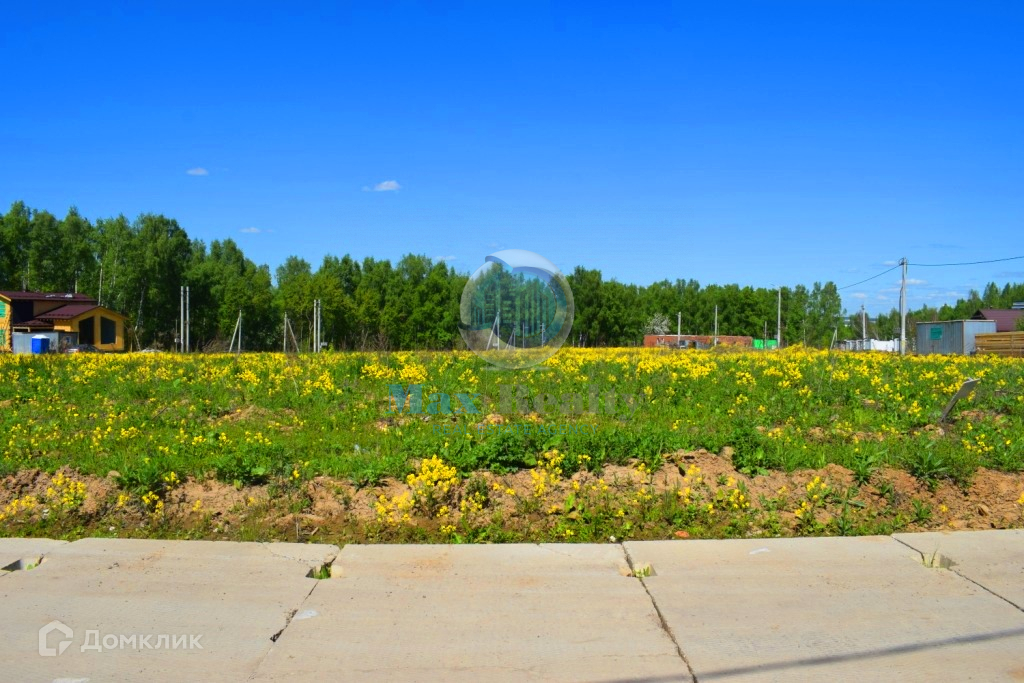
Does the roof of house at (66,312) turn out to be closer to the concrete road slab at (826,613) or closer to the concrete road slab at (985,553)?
the concrete road slab at (826,613)

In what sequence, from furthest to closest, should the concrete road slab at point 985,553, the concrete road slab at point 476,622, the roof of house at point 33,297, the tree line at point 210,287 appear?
the tree line at point 210,287
the roof of house at point 33,297
the concrete road slab at point 985,553
the concrete road slab at point 476,622

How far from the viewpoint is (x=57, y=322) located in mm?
40938

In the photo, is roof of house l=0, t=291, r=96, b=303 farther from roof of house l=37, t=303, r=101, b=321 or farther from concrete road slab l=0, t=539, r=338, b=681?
concrete road slab l=0, t=539, r=338, b=681

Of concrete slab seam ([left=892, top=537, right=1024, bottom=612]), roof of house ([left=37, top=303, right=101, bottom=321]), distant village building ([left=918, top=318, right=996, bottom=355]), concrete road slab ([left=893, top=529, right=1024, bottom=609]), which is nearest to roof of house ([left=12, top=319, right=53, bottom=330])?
roof of house ([left=37, top=303, right=101, bottom=321])

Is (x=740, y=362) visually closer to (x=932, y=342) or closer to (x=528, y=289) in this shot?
(x=528, y=289)

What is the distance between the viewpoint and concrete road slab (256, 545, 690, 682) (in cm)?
343

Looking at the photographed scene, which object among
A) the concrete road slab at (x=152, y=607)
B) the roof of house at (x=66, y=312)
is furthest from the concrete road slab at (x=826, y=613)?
the roof of house at (x=66, y=312)

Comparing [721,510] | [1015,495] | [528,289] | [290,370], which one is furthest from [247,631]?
[290,370]

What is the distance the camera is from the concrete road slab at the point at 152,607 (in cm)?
349

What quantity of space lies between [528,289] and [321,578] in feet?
15.6

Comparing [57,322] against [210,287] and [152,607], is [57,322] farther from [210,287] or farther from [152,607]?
[152,607]

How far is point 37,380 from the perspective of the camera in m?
11.5

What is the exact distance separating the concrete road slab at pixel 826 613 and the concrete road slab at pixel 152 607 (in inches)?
90.5

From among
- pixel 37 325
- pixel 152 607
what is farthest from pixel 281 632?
pixel 37 325
